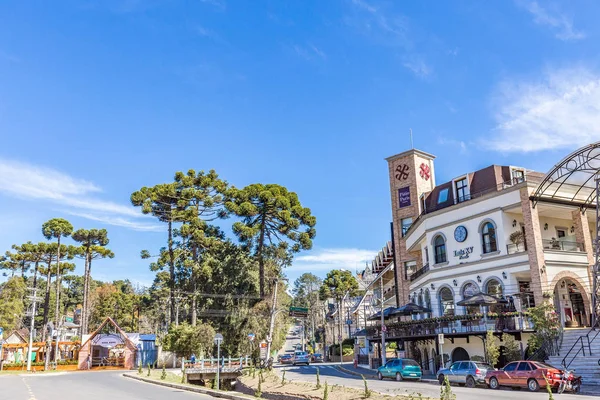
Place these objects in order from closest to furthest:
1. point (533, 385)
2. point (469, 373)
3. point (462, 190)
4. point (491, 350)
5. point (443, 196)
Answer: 1. point (533, 385)
2. point (469, 373)
3. point (491, 350)
4. point (462, 190)
5. point (443, 196)

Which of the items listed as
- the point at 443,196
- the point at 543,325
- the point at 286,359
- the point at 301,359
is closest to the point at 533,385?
the point at 543,325

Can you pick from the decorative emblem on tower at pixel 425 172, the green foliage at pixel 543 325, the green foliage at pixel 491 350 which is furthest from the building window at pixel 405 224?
the green foliage at pixel 543 325

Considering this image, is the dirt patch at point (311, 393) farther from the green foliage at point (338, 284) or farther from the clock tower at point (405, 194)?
the green foliage at point (338, 284)

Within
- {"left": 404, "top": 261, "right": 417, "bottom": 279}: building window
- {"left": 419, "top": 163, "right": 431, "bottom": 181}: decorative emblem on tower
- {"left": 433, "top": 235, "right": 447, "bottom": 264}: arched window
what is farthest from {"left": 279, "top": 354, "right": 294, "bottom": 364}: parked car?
{"left": 433, "top": 235, "right": 447, "bottom": 264}: arched window

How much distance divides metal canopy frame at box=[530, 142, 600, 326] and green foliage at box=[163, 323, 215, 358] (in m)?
30.1

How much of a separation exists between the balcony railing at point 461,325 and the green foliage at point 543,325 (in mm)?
946

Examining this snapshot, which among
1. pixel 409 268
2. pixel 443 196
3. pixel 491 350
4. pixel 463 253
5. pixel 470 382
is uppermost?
pixel 443 196

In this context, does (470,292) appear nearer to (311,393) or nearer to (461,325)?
(461,325)

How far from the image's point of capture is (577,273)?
31.5 metres

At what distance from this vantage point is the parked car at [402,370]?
29047 mm

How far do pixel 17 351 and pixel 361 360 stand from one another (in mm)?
39143

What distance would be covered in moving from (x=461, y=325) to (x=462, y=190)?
11.7 metres

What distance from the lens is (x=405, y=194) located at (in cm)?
4562

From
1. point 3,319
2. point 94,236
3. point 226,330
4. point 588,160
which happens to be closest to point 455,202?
point 588,160
